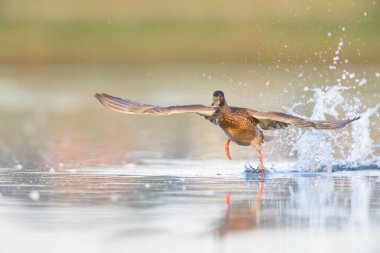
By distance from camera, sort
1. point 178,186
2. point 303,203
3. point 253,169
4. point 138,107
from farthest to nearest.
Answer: point 253,169 → point 138,107 → point 178,186 → point 303,203

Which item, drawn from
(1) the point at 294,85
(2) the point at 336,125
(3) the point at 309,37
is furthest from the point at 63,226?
(3) the point at 309,37

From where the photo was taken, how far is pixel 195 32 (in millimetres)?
45219

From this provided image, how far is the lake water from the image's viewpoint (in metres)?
9.62

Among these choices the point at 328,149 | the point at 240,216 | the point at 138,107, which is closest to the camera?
the point at 240,216

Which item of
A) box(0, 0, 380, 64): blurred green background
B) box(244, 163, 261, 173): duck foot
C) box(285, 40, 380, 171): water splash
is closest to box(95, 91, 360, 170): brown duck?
box(244, 163, 261, 173): duck foot

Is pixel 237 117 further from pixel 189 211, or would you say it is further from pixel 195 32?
pixel 195 32

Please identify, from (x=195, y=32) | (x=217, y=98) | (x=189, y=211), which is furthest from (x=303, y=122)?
(x=195, y=32)

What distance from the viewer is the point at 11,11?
159ft

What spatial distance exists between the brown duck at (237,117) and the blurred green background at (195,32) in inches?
1076

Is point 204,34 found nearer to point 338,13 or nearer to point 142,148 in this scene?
point 338,13

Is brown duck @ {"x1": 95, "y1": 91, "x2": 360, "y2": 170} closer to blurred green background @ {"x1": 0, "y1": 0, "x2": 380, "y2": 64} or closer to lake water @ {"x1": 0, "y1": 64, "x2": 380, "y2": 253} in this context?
lake water @ {"x1": 0, "y1": 64, "x2": 380, "y2": 253}

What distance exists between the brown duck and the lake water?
0.43 meters

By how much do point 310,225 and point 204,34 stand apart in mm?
35052

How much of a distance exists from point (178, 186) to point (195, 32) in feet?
108
